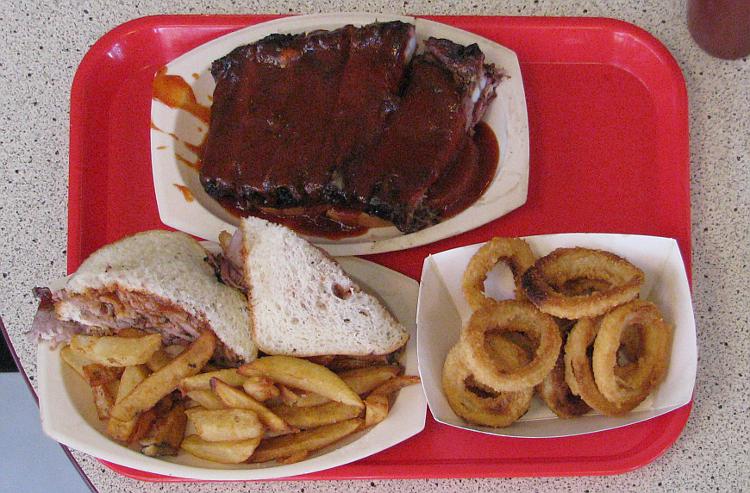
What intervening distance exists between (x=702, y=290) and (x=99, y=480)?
174 cm

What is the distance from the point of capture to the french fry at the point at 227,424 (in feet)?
5.42

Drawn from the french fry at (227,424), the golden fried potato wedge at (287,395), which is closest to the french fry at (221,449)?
the french fry at (227,424)

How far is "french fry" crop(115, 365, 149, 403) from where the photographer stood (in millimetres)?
1729

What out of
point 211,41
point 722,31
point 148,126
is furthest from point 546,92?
point 148,126

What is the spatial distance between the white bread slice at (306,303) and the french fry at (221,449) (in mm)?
250

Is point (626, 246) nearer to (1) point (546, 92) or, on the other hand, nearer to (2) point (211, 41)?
(1) point (546, 92)

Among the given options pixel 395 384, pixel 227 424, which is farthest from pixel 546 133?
pixel 227 424

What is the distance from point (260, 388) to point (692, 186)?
1389 millimetres

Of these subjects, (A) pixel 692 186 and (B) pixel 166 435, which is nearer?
(B) pixel 166 435

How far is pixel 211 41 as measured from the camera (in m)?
2.22

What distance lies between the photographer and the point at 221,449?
1.69 meters

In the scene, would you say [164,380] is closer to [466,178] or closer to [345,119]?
[345,119]

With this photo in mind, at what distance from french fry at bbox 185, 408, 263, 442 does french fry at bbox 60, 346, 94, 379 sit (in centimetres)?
33

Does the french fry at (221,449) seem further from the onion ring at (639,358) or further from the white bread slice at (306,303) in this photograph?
the onion ring at (639,358)
